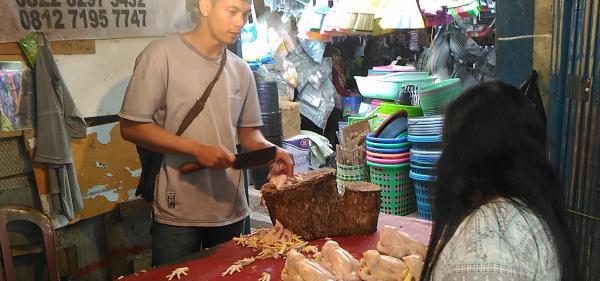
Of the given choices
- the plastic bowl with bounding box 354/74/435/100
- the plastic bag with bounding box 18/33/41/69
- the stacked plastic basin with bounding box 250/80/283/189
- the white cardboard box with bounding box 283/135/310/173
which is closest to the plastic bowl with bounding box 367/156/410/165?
the stacked plastic basin with bounding box 250/80/283/189

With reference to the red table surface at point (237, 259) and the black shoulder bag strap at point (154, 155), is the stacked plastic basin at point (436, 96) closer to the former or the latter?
the red table surface at point (237, 259)

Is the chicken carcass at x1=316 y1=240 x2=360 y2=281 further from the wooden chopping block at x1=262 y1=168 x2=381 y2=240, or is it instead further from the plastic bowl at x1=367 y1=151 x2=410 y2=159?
the plastic bowl at x1=367 y1=151 x2=410 y2=159

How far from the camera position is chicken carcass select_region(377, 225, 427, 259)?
2172mm

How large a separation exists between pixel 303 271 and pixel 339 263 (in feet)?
0.55

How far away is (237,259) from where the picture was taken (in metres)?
2.36

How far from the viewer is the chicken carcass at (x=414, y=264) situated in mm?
1926

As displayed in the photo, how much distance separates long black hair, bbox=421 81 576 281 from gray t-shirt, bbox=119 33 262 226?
1.45m

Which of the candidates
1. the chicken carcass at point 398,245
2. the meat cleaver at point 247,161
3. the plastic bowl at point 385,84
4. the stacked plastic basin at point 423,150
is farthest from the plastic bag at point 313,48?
the chicken carcass at point 398,245

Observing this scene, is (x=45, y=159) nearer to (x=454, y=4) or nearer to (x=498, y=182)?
(x=498, y=182)

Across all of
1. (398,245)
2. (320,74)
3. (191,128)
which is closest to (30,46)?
(191,128)

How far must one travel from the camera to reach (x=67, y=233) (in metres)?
3.59

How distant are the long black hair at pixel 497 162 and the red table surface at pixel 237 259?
1025 millimetres

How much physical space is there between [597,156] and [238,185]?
5.48 ft

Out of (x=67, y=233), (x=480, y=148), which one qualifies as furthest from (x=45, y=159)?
(x=480, y=148)
